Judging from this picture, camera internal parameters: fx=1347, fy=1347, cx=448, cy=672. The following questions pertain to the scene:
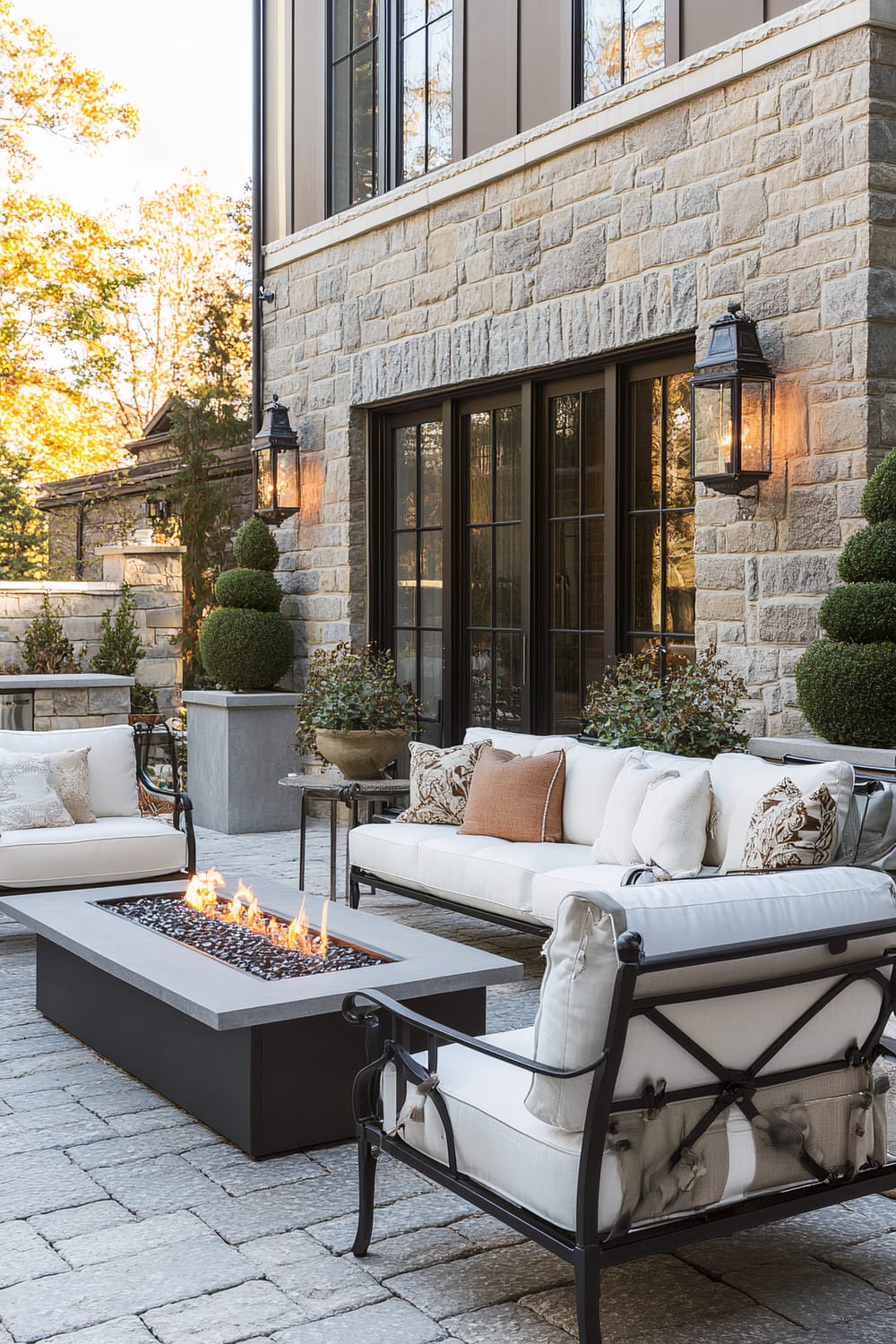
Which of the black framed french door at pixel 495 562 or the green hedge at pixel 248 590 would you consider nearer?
the black framed french door at pixel 495 562

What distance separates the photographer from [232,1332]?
246 cm

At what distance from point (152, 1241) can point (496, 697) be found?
5.03 metres

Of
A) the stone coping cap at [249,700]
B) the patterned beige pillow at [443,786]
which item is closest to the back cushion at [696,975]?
the patterned beige pillow at [443,786]

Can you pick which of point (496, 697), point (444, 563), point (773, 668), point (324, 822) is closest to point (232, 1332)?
point (773, 668)

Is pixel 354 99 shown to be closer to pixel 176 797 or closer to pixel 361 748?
pixel 361 748

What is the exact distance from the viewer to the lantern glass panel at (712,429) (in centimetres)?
566

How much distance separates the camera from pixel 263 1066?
334cm

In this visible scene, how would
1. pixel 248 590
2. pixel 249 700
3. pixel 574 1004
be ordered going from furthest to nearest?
pixel 248 590 < pixel 249 700 < pixel 574 1004

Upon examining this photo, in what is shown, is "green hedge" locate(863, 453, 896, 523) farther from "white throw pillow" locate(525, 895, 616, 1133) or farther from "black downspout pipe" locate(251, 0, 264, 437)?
"black downspout pipe" locate(251, 0, 264, 437)

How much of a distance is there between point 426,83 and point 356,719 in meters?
3.89

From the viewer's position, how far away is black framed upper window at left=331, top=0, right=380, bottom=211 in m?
8.52

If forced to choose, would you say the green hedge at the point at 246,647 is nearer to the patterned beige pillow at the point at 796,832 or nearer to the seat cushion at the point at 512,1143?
the patterned beige pillow at the point at 796,832

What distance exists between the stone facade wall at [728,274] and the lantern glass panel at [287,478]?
3.93 ft

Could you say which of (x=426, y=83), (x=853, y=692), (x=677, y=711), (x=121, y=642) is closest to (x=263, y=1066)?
(x=853, y=692)
